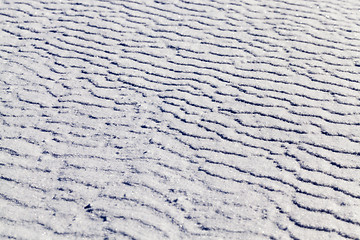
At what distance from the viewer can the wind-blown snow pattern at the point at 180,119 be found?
3.57 meters

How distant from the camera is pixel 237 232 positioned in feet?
11.2

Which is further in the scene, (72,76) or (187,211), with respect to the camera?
(72,76)

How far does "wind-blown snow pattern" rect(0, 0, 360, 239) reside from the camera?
11.7ft

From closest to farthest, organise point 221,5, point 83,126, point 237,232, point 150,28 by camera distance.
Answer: point 237,232 → point 83,126 → point 150,28 → point 221,5

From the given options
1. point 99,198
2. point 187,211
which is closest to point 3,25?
point 99,198

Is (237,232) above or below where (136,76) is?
below

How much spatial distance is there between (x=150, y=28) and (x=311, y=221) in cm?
323

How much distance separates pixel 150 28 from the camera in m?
5.85

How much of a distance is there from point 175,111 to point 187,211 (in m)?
1.24

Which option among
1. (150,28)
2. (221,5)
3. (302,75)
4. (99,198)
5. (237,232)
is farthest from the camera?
(221,5)

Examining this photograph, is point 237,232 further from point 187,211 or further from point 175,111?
point 175,111

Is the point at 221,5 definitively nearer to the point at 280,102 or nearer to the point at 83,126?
the point at 280,102

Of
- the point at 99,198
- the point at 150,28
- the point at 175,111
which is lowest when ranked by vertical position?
the point at 99,198

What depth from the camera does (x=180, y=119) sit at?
A: 14.7 ft
